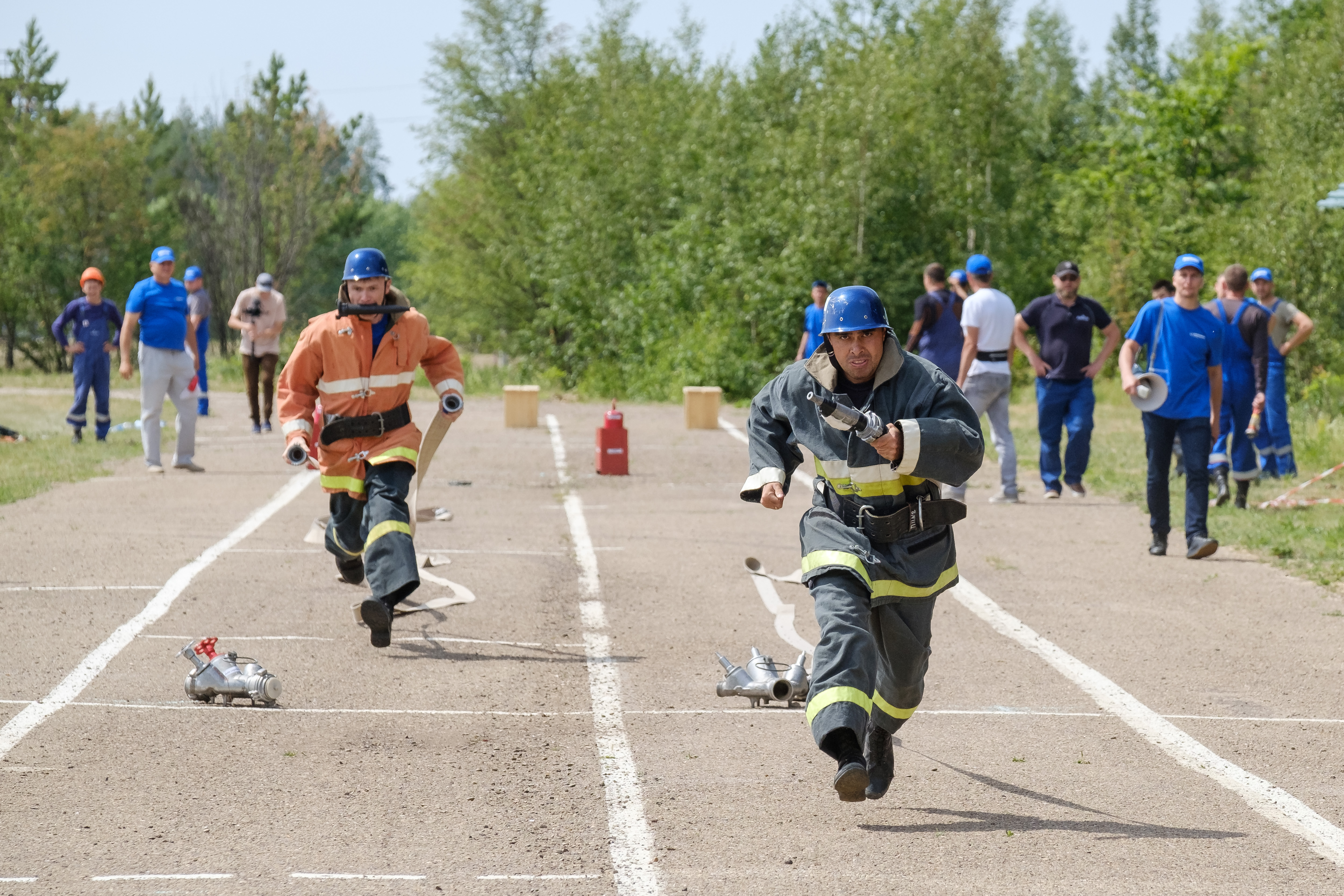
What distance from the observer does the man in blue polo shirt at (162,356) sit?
1562cm

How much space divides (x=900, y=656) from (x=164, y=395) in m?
11.9

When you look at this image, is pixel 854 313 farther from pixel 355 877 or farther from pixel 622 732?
pixel 355 877

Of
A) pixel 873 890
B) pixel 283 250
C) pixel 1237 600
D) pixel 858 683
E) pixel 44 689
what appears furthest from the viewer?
pixel 283 250

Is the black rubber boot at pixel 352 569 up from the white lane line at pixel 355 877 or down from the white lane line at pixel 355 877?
up

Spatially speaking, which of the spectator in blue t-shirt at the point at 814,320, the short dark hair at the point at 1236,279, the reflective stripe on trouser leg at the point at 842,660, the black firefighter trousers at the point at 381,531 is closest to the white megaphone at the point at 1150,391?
the short dark hair at the point at 1236,279

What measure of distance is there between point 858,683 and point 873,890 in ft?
2.55

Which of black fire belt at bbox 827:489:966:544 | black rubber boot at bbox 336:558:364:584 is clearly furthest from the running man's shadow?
black rubber boot at bbox 336:558:364:584

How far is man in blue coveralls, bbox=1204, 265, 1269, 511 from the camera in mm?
14000

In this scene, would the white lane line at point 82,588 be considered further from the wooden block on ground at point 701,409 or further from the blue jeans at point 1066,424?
the wooden block on ground at point 701,409

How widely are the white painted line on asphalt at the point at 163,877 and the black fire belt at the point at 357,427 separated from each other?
3845mm

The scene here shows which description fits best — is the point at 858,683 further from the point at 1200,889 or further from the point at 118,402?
the point at 118,402

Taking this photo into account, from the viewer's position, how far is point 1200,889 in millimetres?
4539

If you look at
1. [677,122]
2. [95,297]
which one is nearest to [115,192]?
[677,122]

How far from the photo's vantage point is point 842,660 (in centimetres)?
513
